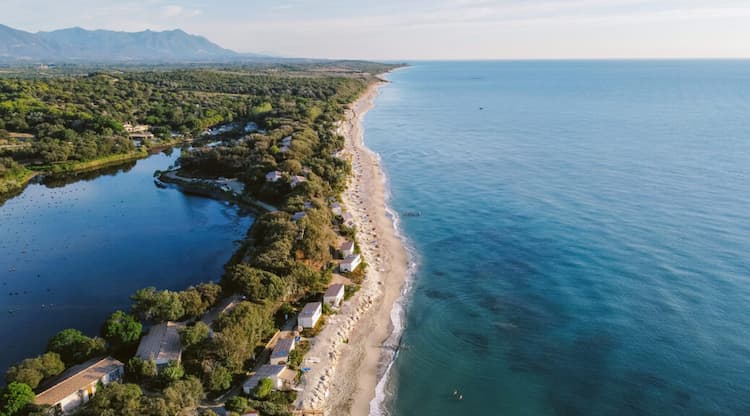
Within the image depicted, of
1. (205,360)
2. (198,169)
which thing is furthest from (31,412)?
(198,169)

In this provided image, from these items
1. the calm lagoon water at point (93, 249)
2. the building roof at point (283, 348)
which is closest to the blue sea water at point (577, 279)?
the building roof at point (283, 348)

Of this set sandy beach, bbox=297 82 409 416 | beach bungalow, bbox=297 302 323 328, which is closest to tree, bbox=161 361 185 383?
sandy beach, bbox=297 82 409 416

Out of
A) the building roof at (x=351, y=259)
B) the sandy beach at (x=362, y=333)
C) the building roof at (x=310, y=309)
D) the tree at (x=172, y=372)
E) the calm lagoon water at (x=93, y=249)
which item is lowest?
the calm lagoon water at (x=93, y=249)

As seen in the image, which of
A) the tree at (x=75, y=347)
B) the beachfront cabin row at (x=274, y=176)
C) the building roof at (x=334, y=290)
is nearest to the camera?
the tree at (x=75, y=347)

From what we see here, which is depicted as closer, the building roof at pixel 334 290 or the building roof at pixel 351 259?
the building roof at pixel 334 290

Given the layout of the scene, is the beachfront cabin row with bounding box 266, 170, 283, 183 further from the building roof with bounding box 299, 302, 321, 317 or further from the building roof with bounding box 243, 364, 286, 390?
the building roof with bounding box 243, 364, 286, 390

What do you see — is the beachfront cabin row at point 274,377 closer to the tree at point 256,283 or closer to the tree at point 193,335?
the tree at point 193,335
